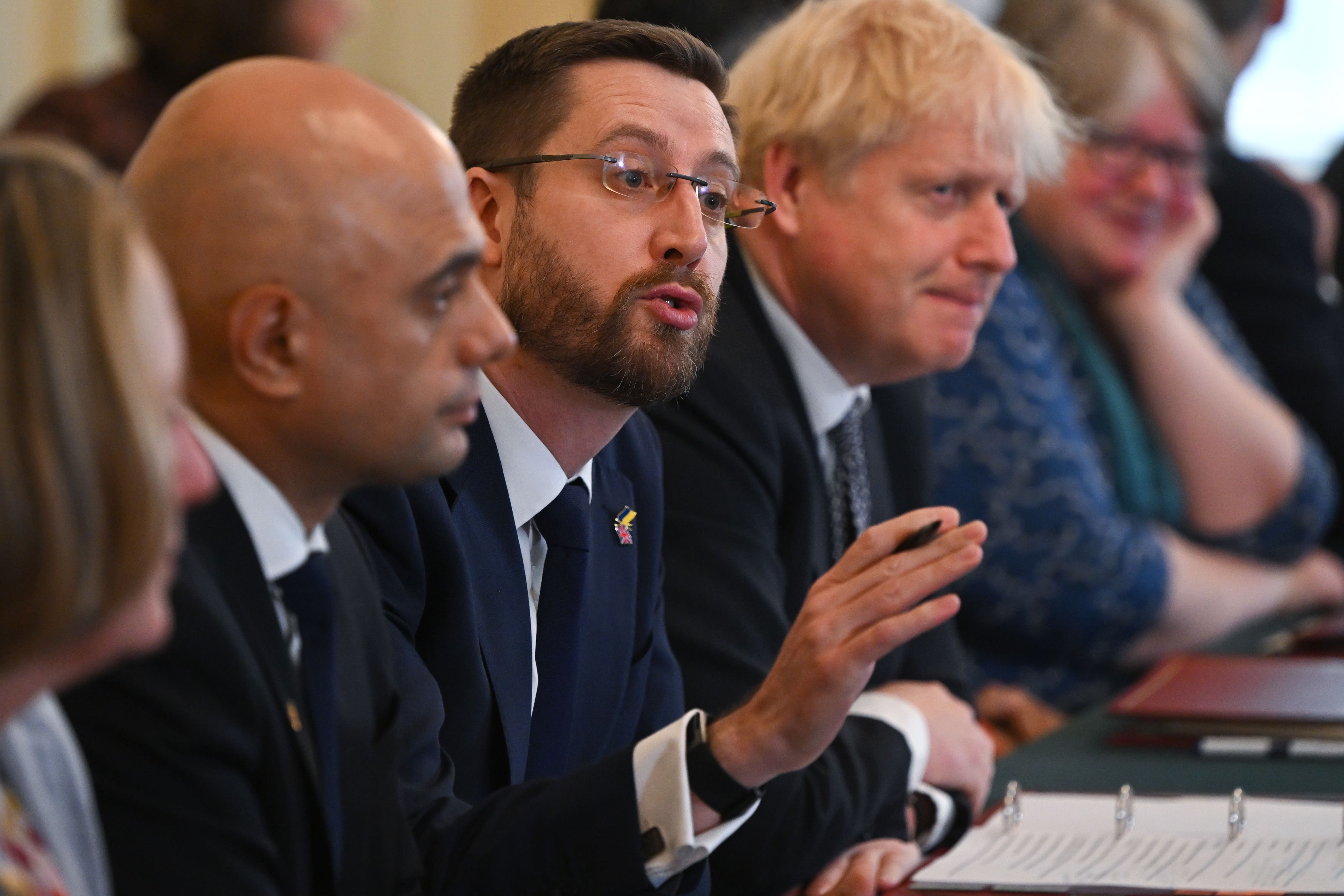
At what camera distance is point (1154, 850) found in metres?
1.56

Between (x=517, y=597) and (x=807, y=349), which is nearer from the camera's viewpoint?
(x=517, y=597)

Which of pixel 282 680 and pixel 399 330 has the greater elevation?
pixel 399 330

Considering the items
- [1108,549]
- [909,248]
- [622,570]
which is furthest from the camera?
[1108,549]

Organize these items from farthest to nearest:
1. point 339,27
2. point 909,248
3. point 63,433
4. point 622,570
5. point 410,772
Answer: point 339,27 → point 909,248 → point 622,570 → point 410,772 → point 63,433

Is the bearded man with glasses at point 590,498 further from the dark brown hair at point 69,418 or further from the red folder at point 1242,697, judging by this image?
the red folder at point 1242,697

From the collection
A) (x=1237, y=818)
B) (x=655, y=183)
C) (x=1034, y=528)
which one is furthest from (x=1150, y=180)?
(x=655, y=183)

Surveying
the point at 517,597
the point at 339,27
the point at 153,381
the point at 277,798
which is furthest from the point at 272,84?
the point at 339,27

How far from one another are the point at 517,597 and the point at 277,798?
1.55 feet

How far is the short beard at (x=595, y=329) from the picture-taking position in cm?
144

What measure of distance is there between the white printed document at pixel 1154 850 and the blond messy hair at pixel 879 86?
793 millimetres

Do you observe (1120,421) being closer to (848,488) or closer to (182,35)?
(848,488)

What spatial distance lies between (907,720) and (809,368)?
458mm

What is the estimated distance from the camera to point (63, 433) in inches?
28.2

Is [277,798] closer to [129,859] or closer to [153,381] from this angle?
[129,859]
